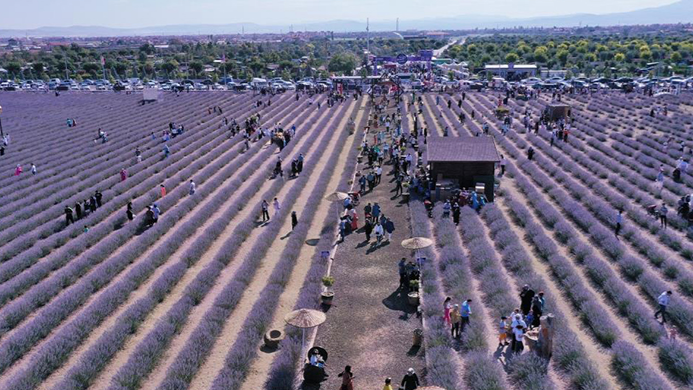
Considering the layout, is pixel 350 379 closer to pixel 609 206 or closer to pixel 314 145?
pixel 609 206

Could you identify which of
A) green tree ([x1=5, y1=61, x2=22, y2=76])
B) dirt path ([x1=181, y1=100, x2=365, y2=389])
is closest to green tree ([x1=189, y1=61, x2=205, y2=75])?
green tree ([x1=5, y1=61, x2=22, y2=76])

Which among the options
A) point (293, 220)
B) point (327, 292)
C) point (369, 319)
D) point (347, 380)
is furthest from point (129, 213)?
point (347, 380)

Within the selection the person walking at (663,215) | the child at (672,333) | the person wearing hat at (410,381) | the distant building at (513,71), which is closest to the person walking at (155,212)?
the person wearing hat at (410,381)

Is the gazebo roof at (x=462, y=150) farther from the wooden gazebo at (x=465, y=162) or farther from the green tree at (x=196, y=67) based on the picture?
the green tree at (x=196, y=67)

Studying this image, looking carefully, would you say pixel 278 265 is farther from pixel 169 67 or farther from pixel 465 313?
pixel 169 67

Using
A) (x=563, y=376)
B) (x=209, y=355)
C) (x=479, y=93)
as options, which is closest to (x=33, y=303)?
(x=209, y=355)

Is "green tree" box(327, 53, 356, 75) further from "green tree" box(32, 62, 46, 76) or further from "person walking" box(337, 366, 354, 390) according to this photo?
"person walking" box(337, 366, 354, 390)
